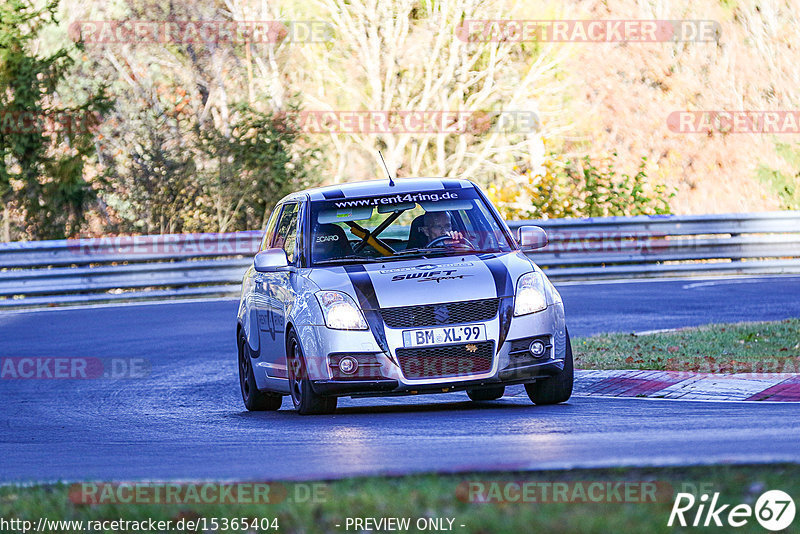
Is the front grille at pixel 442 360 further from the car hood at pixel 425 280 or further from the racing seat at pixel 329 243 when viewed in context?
the racing seat at pixel 329 243

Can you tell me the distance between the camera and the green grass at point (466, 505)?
497 cm

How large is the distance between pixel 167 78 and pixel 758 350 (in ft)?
96.7

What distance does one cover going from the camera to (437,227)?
11.2 m

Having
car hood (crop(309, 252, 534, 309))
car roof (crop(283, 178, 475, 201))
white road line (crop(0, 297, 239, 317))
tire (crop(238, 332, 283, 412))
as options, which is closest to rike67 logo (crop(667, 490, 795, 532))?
car hood (crop(309, 252, 534, 309))

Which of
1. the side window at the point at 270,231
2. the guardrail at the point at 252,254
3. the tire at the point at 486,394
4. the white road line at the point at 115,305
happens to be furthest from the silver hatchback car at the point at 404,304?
the guardrail at the point at 252,254

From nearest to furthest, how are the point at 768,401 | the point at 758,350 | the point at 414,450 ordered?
the point at 414,450, the point at 768,401, the point at 758,350

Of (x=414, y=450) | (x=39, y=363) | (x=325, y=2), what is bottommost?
(x=39, y=363)

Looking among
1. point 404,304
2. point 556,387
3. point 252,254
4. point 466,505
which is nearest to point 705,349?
point 556,387

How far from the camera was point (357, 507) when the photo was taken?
546cm

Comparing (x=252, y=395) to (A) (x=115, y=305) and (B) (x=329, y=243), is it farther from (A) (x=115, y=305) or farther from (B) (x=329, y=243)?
(A) (x=115, y=305)

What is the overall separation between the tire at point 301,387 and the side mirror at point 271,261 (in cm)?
58

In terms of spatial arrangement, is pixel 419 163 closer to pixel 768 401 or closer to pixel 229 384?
pixel 229 384

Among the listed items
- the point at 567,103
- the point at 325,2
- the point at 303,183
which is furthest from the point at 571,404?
the point at 567,103

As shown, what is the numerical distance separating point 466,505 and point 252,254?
18.8m
